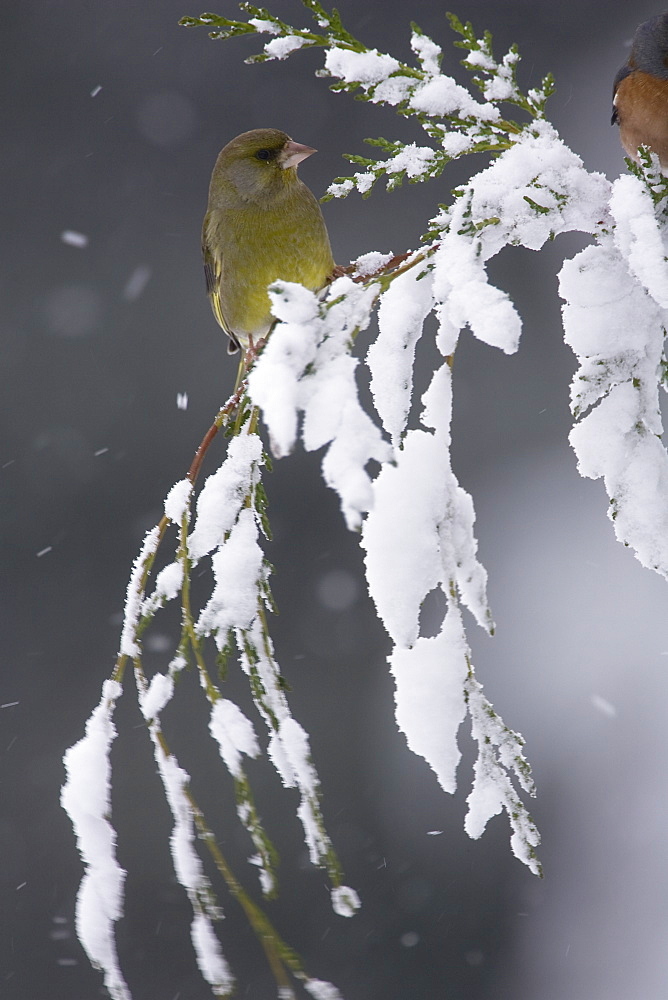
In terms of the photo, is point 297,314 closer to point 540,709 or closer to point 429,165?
point 429,165

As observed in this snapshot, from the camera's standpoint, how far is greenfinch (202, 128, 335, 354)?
1177 millimetres

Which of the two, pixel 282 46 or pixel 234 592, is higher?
pixel 282 46

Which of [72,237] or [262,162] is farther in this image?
[72,237]

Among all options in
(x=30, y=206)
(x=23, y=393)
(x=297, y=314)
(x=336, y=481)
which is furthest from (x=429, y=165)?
(x=30, y=206)

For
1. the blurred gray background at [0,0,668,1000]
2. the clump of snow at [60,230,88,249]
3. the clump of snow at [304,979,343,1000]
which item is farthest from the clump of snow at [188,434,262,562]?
the clump of snow at [60,230,88,249]

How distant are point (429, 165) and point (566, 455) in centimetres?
471

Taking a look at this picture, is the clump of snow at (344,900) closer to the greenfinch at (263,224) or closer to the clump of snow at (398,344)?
the clump of snow at (398,344)

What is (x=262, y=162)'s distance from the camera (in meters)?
1.20

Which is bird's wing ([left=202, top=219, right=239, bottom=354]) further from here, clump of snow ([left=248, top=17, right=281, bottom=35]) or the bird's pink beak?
clump of snow ([left=248, top=17, right=281, bottom=35])

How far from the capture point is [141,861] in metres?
4.81

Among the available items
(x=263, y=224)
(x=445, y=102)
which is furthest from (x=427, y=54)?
(x=263, y=224)

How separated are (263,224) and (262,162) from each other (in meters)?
0.09

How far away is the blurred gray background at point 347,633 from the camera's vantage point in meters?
4.99

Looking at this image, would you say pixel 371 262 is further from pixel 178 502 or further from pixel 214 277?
pixel 214 277
